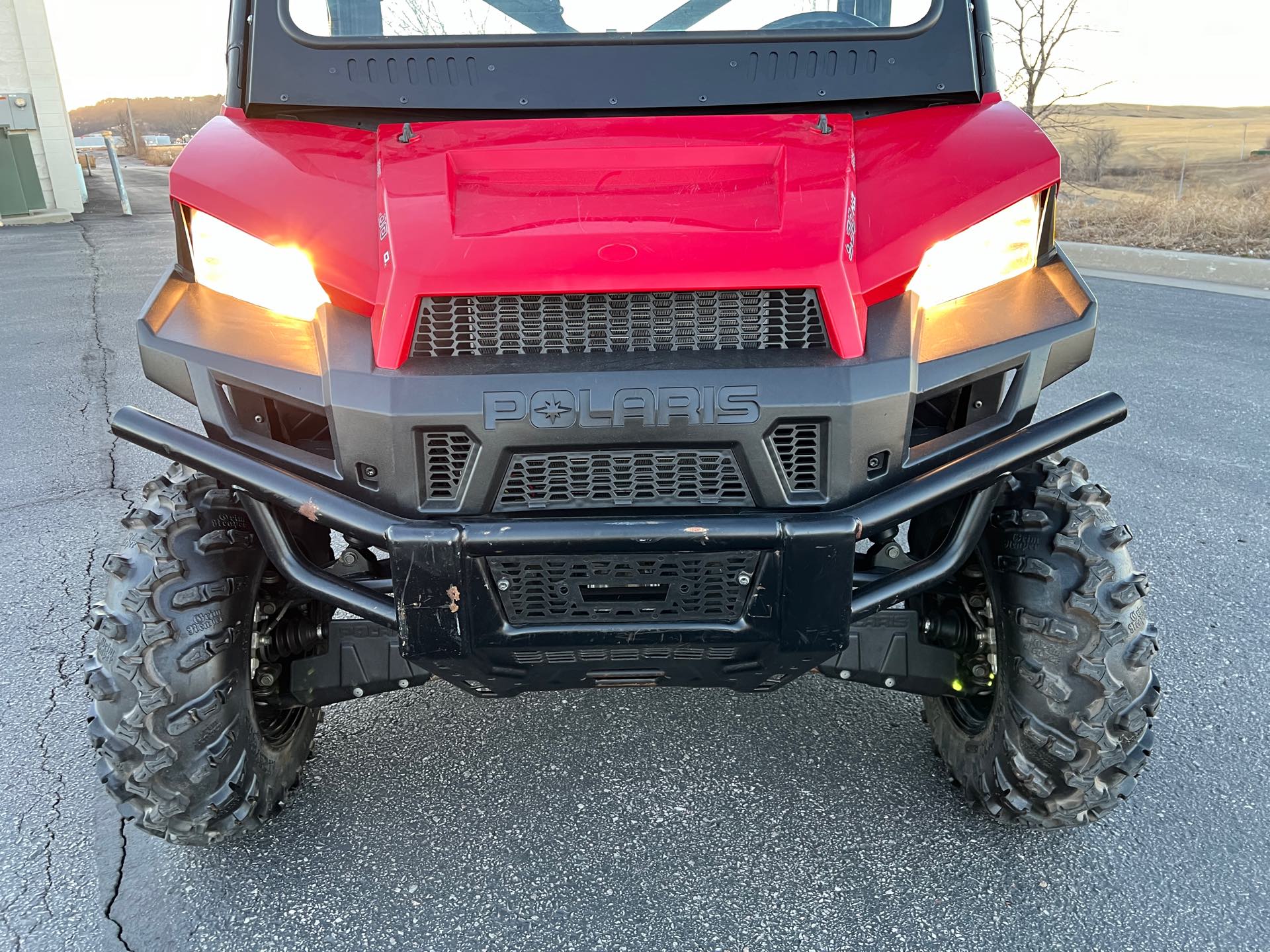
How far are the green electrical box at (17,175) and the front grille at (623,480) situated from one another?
A: 68.5ft

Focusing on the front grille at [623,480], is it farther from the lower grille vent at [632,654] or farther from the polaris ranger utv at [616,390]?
the lower grille vent at [632,654]

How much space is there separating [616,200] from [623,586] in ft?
2.34

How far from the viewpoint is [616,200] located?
6.05ft

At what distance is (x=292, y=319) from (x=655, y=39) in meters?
0.97

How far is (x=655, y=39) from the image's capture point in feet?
6.94

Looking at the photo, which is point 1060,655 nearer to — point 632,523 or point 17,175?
point 632,523

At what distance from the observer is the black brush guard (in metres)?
1.72

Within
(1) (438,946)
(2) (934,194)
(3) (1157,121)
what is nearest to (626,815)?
(1) (438,946)

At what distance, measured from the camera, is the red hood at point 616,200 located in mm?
1742

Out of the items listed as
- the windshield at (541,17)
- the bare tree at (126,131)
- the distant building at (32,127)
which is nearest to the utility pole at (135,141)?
the bare tree at (126,131)

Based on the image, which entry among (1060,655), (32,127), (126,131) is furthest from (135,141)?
(1060,655)

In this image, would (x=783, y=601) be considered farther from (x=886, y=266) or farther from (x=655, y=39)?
(x=655, y=39)

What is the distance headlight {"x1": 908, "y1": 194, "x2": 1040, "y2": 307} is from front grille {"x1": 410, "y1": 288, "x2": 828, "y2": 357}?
257 millimetres

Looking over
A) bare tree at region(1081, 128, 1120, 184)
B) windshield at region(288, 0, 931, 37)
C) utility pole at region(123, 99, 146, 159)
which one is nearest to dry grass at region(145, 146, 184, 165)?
utility pole at region(123, 99, 146, 159)
